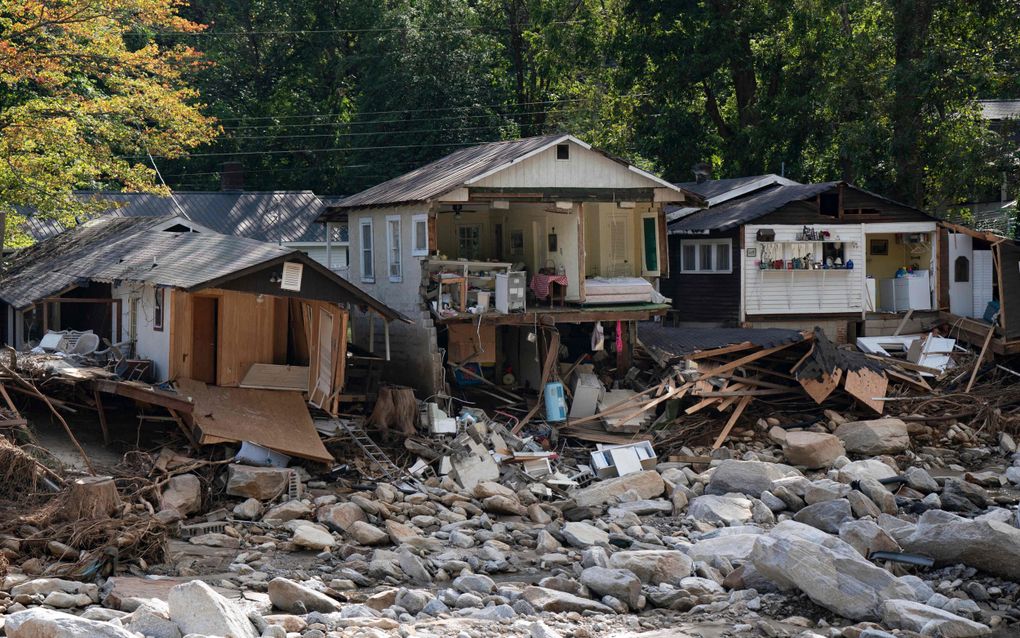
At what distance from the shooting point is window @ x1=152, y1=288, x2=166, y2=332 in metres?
22.8

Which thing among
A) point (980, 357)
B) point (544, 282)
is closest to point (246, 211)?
point (544, 282)

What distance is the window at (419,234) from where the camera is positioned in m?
25.7

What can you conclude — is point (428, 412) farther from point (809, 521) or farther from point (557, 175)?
point (809, 521)

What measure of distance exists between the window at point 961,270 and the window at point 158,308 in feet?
70.2

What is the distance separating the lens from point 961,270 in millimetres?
33719

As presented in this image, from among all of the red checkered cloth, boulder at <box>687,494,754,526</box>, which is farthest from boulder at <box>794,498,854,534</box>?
the red checkered cloth

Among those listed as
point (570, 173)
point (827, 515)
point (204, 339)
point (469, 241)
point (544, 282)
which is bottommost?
point (827, 515)

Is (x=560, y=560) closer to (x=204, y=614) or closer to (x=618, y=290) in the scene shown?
(x=204, y=614)

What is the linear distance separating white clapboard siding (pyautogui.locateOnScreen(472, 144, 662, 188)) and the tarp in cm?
639

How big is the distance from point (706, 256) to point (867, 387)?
7573 mm

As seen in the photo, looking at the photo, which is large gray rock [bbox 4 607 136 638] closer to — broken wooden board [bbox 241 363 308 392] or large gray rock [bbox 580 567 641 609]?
large gray rock [bbox 580 567 641 609]

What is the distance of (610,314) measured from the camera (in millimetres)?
26578

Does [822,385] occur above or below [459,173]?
below

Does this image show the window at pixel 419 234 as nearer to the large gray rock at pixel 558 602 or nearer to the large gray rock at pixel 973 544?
the large gray rock at pixel 558 602
